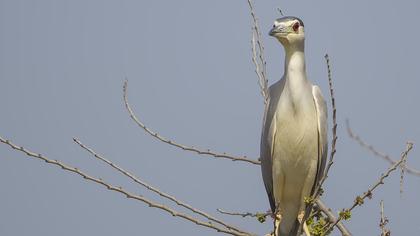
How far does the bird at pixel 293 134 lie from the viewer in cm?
573

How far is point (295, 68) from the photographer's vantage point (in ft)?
19.0

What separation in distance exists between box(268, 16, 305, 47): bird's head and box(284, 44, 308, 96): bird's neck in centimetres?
9

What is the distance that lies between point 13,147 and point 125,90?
132cm

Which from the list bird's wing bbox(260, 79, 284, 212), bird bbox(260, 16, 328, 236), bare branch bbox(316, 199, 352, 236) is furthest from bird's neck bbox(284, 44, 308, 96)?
bare branch bbox(316, 199, 352, 236)

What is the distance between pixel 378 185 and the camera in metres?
4.00

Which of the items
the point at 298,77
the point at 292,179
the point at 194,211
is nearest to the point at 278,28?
the point at 298,77

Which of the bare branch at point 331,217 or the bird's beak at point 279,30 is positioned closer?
the bare branch at point 331,217

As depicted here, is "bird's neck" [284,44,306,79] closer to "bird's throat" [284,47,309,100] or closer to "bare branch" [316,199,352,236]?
"bird's throat" [284,47,309,100]

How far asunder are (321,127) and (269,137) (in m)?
0.43

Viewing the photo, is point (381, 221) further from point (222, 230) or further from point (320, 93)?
point (320, 93)

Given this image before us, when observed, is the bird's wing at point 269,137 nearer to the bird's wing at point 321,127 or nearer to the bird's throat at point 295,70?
the bird's throat at point 295,70

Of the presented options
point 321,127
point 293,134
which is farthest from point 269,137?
point 321,127

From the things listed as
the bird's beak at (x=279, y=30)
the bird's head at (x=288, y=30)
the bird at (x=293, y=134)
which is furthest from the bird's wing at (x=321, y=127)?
the bird's beak at (x=279, y=30)

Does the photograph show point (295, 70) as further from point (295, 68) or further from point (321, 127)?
point (321, 127)
